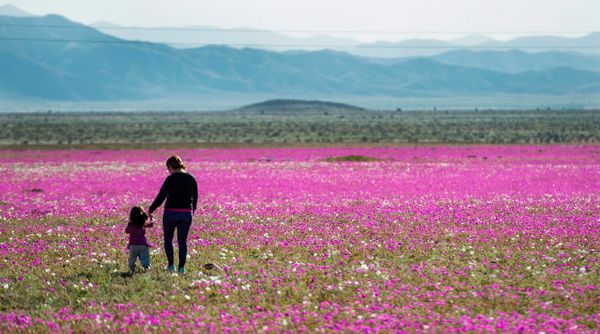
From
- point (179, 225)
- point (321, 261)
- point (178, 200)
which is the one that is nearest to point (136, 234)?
point (179, 225)

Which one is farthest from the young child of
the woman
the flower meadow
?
the flower meadow

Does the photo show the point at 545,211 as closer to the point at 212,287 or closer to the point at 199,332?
the point at 212,287

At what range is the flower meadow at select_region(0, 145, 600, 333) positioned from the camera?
11.9 meters

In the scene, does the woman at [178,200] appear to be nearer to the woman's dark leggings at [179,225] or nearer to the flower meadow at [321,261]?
the woman's dark leggings at [179,225]

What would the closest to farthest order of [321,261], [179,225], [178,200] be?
1. [178,200]
2. [179,225]
3. [321,261]

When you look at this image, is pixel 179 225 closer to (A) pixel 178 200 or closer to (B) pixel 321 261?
(A) pixel 178 200

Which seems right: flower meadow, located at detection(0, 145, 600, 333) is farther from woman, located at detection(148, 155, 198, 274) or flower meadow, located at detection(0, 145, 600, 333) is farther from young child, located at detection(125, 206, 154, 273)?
woman, located at detection(148, 155, 198, 274)

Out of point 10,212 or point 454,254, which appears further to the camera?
point 10,212

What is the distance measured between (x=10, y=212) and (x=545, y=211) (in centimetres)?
1684

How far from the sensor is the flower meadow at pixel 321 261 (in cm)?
1185

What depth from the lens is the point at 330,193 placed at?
29344 millimetres

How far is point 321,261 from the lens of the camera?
15859 millimetres

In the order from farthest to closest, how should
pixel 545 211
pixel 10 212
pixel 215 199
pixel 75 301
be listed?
1. pixel 215 199
2. pixel 10 212
3. pixel 545 211
4. pixel 75 301

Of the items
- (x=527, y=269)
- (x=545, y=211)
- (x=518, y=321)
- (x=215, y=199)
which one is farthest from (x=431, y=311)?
(x=215, y=199)
